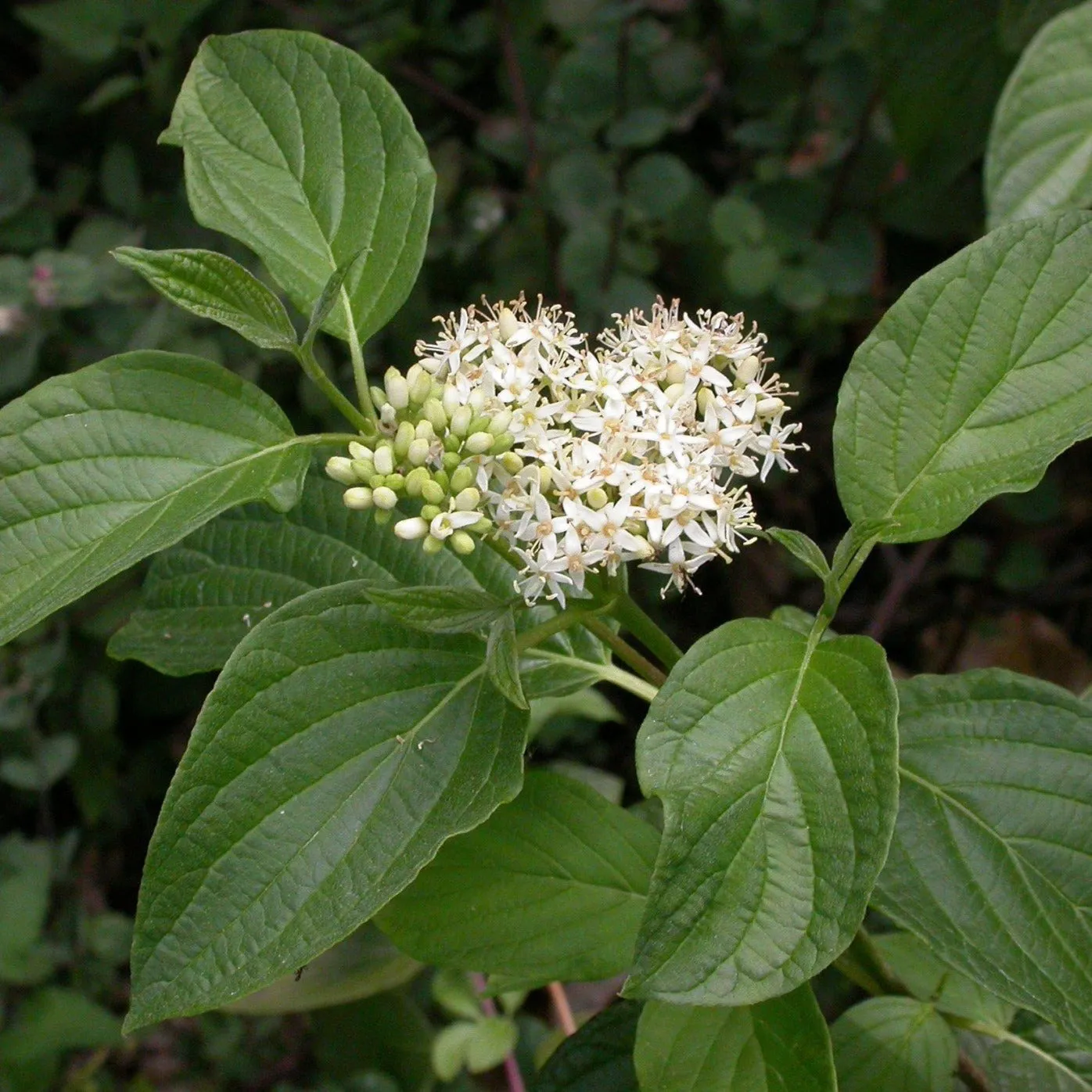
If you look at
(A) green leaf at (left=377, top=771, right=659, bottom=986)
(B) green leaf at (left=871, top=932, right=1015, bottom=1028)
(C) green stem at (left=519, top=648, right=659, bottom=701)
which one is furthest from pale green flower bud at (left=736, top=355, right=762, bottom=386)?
(B) green leaf at (left=871, top=932, right=1015, bottom=1028)

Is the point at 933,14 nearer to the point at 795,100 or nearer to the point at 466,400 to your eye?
the point at 795,100

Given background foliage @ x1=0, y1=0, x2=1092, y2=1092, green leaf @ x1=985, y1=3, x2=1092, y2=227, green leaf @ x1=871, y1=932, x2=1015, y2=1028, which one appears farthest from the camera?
background foliage @ x1=0, y1=0, x2=1092, y2=1092

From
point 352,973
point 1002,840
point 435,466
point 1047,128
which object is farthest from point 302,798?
point 1047,128

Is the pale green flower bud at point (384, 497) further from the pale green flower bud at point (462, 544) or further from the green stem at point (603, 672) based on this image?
the green stem at point (603, 672)

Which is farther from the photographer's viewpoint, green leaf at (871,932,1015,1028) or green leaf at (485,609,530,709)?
green leaf at (871,932,1015,1028)

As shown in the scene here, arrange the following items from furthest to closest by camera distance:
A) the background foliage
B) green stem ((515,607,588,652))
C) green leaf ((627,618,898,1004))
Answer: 1. the background foliage
2. green stem ((515,607,588,652))
3. green leaf ((627,618,898,1004))

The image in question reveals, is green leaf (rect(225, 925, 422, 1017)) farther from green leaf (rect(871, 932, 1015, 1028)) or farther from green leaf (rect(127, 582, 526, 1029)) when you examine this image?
green leaf (rect(127, 582, 526, 1029))

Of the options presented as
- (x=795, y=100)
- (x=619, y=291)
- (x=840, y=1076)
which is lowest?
(x=840, y=1076)

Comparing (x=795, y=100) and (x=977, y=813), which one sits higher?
(x=795, y=100)

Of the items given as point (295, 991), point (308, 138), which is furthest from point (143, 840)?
point (308, 138)
